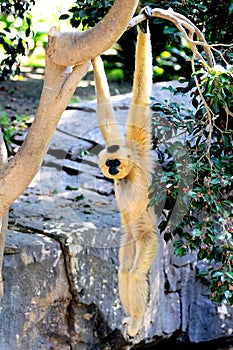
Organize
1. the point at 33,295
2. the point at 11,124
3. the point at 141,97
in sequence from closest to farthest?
1. the point at 141,97
2. the point at 33,295
3. the point at 11,124

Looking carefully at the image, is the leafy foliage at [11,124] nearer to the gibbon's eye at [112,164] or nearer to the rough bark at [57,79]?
the gibbon's eye at [112,164]

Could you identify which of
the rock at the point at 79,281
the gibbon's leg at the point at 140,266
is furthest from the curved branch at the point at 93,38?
the rock at the point at 79,281

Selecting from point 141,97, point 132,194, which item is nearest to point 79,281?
point 132,194

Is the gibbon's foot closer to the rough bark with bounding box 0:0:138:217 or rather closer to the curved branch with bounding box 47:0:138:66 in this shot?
the rough bark with bounding box 0:0:138:217

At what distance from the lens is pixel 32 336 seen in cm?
552

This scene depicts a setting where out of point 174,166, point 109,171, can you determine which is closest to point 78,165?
point 109,171

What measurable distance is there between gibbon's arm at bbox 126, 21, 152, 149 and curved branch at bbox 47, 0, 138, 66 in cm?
79

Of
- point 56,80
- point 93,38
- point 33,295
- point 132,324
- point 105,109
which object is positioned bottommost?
point 132,324

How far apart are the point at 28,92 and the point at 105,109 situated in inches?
190

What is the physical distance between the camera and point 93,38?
372 cm

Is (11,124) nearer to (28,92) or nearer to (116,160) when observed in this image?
(28,92)

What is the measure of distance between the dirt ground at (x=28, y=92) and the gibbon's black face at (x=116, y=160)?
3.54 metres

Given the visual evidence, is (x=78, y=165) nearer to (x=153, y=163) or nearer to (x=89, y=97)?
(x=89, y=97)

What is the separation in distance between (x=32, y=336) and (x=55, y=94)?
2.45 m
